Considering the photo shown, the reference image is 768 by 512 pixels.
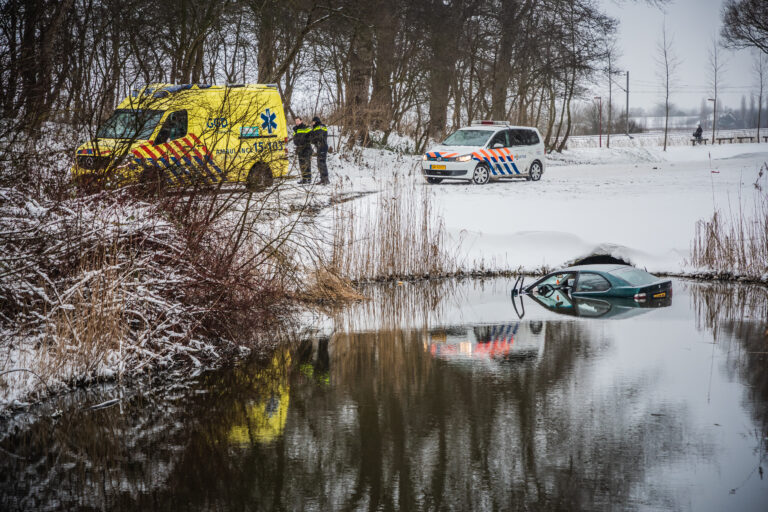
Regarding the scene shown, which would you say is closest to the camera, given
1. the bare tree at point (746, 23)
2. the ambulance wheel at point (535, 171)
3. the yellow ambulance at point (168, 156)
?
the yellow ambulance at point (168, 156)

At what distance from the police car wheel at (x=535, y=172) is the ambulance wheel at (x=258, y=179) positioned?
13781 mm

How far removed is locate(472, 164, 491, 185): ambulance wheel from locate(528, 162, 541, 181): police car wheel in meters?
1.87

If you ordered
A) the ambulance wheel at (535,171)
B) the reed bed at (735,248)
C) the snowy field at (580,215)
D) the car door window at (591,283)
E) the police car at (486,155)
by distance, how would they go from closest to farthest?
the car door window at (591,283) < the reed bed at (735,248) < the snowy field at (580,215) < the police car at (486,155) < the ambulance wheel at (535,171)

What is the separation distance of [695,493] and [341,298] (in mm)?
8795

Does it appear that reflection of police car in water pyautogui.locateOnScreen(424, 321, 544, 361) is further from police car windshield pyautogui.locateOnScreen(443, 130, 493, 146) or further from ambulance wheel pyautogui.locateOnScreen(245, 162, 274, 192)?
police car windshield pyautogui.locateOnScreen(443, 130, 493, 146)

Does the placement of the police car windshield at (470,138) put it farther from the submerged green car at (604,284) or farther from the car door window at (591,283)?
the car door window at (591,283)

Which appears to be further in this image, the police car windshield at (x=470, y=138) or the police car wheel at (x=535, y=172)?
the police car wheel at (x=535, y=172)

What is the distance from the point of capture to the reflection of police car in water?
10.6 meters

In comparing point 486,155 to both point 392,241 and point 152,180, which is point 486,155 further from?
point 152,180

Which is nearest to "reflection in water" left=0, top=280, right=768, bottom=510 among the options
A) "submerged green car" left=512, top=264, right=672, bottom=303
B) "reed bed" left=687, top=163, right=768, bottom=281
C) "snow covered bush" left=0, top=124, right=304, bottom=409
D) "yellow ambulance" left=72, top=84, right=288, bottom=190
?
"snow covered bush" left=0, top=124, right=304, bottom=409

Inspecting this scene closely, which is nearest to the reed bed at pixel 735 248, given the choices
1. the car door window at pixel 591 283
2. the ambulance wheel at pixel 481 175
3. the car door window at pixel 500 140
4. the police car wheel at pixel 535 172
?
the car door window at pixel 591 283

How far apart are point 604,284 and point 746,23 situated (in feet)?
73.6

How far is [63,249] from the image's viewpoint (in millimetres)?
9266

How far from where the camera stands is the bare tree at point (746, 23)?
31547 millimetres
